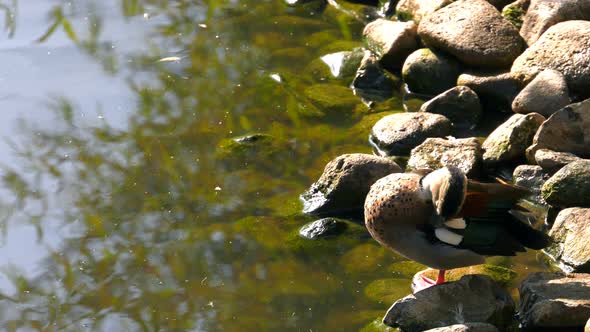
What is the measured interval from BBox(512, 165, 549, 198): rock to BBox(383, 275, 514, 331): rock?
1.32 metres

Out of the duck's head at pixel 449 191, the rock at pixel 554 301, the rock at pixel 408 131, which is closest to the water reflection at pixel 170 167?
the rock at pixel 408 131

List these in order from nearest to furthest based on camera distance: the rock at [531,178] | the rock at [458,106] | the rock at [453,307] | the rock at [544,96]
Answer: the rock at [453,307]
the rock at [531,178]
the rock at [544,96]
the rock at [458,106]

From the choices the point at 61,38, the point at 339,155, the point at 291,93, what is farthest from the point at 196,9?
the point at 339,155

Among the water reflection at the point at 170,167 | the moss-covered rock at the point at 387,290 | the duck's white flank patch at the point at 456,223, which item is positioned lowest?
the water reflection at the point at 170,167

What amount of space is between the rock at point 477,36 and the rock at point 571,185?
1.69 meters

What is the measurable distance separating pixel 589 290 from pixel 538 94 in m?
2.14

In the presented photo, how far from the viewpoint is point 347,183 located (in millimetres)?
6430

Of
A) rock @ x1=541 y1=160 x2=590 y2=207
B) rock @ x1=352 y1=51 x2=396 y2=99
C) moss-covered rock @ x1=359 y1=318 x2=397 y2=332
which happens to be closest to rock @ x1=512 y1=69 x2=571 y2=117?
rock @ x1=541 y1=160 x2=590 y2=207

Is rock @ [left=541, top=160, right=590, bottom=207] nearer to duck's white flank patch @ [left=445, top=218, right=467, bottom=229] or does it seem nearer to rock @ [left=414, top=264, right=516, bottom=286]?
rock @ [left=414, top=264, right=516, bottom=286]

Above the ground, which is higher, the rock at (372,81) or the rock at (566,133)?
the rock at (566,133)

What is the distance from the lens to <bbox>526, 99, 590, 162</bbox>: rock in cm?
654

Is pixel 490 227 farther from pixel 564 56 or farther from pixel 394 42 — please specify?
pixel 394 42

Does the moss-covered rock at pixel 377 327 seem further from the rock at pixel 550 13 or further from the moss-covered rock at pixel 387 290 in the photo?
the rock at pixel 550 13

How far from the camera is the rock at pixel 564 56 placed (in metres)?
7.03
